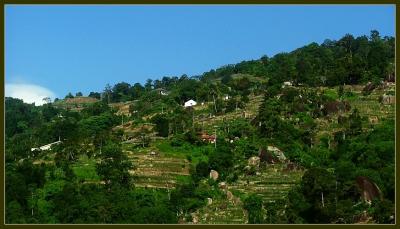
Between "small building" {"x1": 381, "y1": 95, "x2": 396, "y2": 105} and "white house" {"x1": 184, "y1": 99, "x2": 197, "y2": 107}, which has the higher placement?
"white house" {"x1": 184, "y1": 99, "x2": 197, "y2": 107}

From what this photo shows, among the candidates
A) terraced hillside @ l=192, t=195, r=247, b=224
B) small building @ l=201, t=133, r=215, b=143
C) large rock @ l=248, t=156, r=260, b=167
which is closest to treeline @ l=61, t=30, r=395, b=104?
small building @ l=201, t=133, r=215, b=143

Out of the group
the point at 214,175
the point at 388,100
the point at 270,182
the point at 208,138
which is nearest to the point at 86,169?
the point at 214,175

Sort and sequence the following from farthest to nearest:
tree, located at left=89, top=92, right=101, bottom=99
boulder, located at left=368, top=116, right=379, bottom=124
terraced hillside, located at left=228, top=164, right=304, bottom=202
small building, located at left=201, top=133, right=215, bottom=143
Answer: tree, located at left=89, top=92, right=101, bottom=99, boulder, located at left=368, top=116, right=379, bottom=124, small building, located at left=201, top=133, right=215, bottom=143, terraced hillside, located at left=228, top=164, right=304, bottom=202

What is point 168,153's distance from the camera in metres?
35.1

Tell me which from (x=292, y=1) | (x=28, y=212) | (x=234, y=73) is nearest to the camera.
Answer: (x=292, y=1)

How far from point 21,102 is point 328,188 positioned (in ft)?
168

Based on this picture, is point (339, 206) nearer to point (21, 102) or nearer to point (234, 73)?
point (234, 73)

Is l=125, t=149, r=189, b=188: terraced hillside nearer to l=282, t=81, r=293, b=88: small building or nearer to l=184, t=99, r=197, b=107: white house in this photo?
l=282, t=81, r=293, b=88: small building

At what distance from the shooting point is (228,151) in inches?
1324

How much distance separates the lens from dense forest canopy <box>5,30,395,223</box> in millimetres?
25750

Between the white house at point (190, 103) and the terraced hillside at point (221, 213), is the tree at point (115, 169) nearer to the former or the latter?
the terraced hillside at point (221, 213)

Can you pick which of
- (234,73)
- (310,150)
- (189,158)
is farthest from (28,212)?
(234,73)

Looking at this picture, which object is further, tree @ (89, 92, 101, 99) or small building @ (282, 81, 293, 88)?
tree @ (89, 92, 101, 99)

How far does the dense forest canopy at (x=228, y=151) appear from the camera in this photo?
2575 cm
